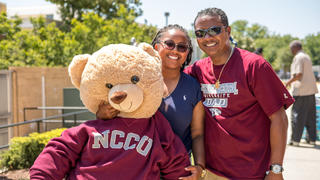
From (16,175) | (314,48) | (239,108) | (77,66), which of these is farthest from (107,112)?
(314,48)

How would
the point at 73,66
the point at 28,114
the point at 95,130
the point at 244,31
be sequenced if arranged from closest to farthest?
the point at 95,130 → the point at 73,66 → the point at 28,114 → the point at 244,31

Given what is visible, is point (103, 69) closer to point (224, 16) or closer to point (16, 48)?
point (224, 16)

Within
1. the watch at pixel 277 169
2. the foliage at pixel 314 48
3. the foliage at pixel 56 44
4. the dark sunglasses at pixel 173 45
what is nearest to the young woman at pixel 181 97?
the dark sunglasses at pixel 173 45

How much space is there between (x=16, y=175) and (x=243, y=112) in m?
4.59

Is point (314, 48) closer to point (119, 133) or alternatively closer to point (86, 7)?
point (86, 7)

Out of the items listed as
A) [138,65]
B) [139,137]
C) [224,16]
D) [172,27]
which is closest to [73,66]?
[138,65]

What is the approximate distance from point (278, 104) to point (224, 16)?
80 cm

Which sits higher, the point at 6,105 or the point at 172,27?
the point at 172,27

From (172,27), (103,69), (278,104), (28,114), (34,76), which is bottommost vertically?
(28,114)

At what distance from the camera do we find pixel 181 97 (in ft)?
7.32

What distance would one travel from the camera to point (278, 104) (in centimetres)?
213

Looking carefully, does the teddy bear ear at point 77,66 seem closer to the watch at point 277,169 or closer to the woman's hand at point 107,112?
the woman's hand at point 107,112

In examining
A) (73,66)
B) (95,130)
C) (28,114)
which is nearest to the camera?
(95,130)

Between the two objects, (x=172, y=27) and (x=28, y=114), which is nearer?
(x=172, y=27)
